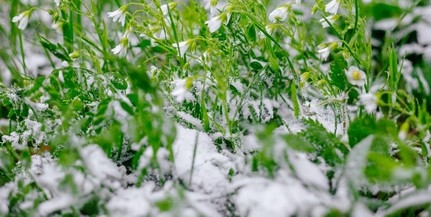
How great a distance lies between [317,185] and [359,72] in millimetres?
553

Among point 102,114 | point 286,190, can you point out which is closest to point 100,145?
point 102,114

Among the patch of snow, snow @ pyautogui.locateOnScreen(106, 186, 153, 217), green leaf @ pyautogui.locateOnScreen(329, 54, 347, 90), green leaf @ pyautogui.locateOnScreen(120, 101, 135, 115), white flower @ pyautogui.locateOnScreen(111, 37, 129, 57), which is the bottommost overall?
snow @ pyautogui.locateOnScreen(106, 186, 153, 217)

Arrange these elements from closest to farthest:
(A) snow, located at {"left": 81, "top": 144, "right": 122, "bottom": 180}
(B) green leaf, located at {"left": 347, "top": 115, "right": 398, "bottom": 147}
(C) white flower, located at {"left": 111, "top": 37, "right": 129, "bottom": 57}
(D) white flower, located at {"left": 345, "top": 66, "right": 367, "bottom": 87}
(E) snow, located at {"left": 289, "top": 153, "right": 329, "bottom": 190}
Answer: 1. (E) snow, located at {"left": 289, "top": 153, "right": 329, "bottom": 190}
2. (A) snow, located at {"left": 81, "top": 144, "right": 122, "bottom": 180}
3. (B) green leaf, located at {"left": 347, "top": 115, "right": 398, "bottom": 147}
4. (D) white flower, located at {"left": 345, "top": 66, "right": 367, "bottom": 87}
5. (C) white flower, located at {"left": 111, "top": 37, "right": 129, "bottom": 57}

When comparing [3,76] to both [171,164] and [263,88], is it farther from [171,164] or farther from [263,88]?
[171,164]

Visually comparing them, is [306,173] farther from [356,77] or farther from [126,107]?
[356,77]

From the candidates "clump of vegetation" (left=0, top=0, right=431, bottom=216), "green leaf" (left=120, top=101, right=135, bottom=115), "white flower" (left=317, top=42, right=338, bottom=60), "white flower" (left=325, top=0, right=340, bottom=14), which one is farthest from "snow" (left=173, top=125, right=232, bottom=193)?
"white flower" (left=325, top=0, right=340, bottom=14)

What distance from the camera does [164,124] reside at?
101cm

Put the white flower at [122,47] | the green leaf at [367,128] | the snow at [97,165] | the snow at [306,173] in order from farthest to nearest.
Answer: the white flower at [122,47]
the green leaf at [367,128]
the snow at [97,165]
the snow at [306,173]

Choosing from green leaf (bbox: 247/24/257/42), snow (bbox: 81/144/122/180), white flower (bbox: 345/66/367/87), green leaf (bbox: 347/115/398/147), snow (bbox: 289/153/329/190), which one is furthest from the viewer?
green leaf (bbox: 247/24/257/42)

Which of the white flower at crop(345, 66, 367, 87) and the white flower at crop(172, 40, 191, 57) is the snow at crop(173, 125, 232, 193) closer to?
the white flower at crop(172, 40, 191, 57)

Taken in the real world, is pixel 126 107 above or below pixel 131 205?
above

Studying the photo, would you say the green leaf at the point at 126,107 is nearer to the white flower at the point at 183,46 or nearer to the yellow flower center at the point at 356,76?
the white flower at the point at 183,46

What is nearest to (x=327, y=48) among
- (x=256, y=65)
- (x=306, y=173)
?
(x=256, y=65)

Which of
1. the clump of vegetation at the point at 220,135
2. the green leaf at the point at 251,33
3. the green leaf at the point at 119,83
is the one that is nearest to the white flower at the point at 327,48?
the clump of vegetation at the point at 220,135
